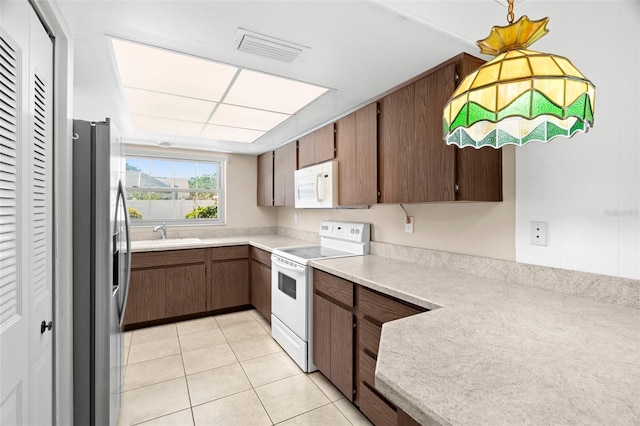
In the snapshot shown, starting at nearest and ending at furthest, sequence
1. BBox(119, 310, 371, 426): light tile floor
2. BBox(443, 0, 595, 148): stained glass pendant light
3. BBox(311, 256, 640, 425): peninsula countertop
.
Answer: BBox(311, 256, 640, 425): peninsula countertop
BBox(443, 0, 595, 148): stained glass pendant light
BBox(119, 310, 371, 426): light tile floor

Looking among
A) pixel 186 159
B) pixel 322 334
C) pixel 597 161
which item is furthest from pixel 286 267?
pixel 186 159

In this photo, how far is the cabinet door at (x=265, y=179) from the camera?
4090 millimetres

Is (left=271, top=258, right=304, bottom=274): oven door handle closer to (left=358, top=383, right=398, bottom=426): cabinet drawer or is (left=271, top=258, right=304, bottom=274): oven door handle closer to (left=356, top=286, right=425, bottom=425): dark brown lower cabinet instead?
(left=356, top=286, right=425, bottom=425): dark brown lower cabinet

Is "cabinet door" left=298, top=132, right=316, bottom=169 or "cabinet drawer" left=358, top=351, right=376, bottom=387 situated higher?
"cabinet door" left=298, top=132, right=316, bottom=169

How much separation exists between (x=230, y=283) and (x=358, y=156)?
7.53 feet

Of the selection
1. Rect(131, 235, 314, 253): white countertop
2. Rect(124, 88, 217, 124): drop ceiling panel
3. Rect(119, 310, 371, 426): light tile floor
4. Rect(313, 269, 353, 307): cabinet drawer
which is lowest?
Rect(119, 310, 371, 426): light tile floor

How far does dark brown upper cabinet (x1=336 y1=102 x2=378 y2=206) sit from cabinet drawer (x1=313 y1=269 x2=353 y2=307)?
2.06ft

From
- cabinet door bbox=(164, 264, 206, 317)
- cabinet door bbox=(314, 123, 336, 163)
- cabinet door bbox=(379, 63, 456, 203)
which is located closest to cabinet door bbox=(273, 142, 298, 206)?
cabinet door bbox=(314, 123, 336, 163)

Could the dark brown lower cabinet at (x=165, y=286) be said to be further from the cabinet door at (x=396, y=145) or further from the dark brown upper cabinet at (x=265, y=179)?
the cabinet door at (x=396, y=145)

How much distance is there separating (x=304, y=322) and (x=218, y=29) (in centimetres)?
200

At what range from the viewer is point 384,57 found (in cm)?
169

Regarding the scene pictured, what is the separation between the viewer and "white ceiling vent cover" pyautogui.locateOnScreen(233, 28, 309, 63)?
1.49 meters

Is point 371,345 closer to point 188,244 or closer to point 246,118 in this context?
point 246,118

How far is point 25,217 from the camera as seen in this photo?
1.02 metres
